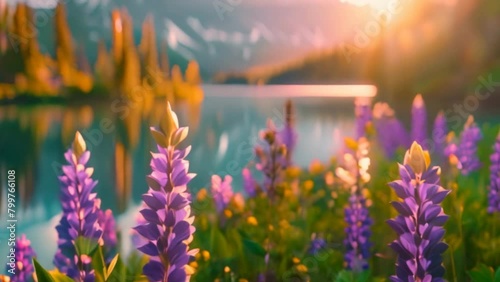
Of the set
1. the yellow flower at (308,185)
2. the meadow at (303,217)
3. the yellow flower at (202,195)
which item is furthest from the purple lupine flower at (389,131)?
the yellow flower at (202,195)

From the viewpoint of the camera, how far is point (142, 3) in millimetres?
1981

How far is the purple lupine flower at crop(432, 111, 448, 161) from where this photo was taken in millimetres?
2096

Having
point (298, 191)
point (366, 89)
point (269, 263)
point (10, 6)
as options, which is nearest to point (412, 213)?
point (269, 263)

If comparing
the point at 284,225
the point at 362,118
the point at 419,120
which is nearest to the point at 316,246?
the point at 284,225

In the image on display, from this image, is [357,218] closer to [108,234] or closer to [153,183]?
[108,234]

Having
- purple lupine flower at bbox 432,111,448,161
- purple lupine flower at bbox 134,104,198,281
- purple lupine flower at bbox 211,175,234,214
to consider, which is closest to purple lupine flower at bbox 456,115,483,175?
purple lupine flower at bbox 432,111,448,161

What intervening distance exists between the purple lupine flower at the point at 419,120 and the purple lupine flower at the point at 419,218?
124 cm

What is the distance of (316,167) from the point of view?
2.11m

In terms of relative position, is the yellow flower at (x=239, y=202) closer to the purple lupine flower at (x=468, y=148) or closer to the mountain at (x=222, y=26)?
the mountain at (x=222, y=26)

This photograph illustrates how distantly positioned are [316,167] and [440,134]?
426mm

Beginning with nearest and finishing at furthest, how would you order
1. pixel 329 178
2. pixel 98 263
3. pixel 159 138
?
pixel 159 138 → pixel 98 263 → pixel 329 178

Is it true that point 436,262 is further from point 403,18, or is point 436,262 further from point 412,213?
point 403,18

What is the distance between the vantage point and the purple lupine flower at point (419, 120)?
6.86 feet

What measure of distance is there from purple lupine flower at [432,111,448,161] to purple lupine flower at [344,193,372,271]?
2.26 feet
